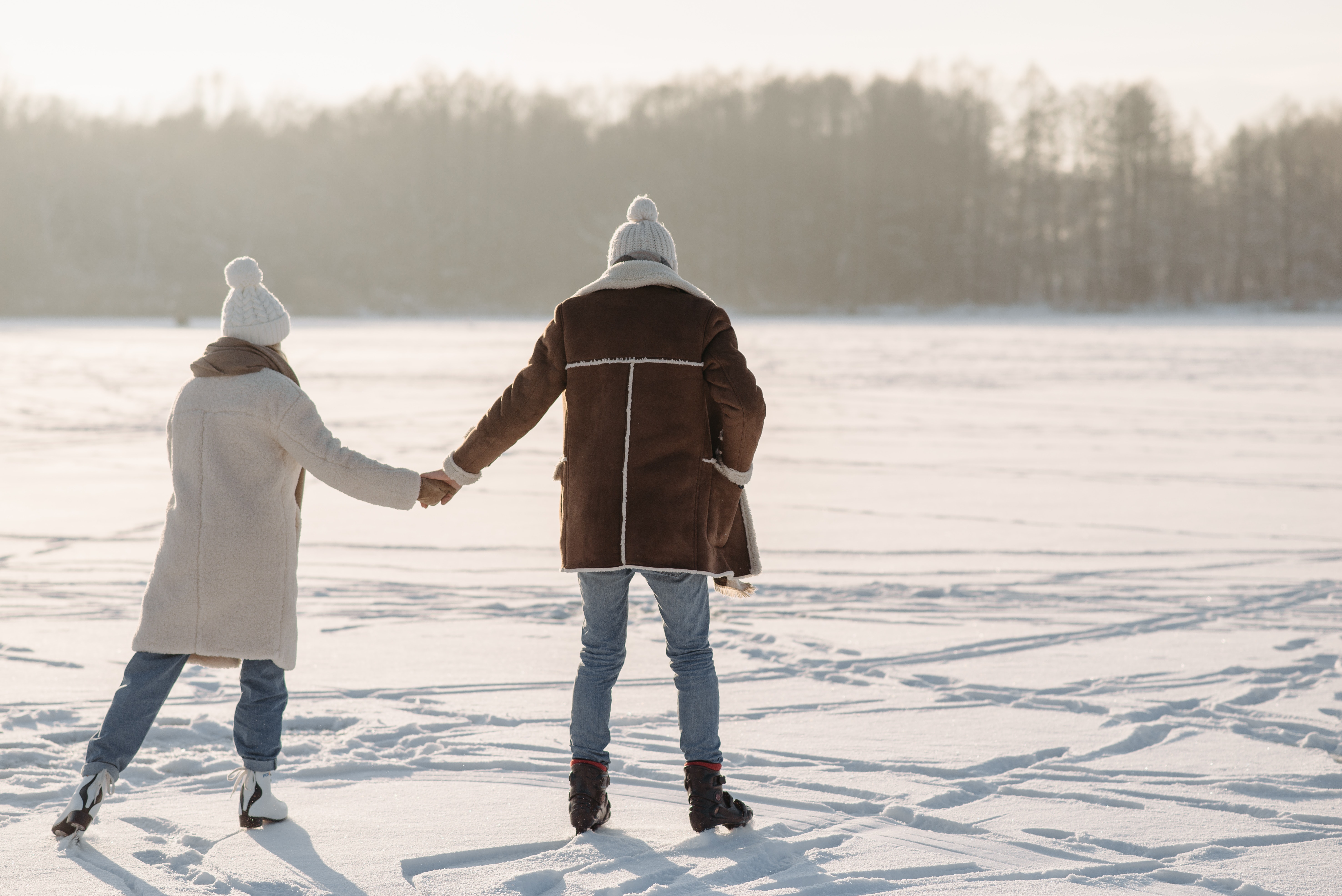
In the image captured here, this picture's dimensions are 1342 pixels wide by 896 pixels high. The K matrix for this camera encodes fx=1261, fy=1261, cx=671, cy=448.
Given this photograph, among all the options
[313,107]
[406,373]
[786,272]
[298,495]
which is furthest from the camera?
[313,107]

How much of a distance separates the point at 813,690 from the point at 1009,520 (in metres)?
3.69

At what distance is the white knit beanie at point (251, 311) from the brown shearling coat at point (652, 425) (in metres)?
0.59

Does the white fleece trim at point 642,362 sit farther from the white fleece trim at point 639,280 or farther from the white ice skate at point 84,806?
the white ice skate at point 84,806

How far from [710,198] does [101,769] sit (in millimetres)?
61137

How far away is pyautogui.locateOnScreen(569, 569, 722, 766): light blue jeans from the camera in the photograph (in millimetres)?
2875

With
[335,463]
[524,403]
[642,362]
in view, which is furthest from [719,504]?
[335,463]

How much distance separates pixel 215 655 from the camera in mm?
2812

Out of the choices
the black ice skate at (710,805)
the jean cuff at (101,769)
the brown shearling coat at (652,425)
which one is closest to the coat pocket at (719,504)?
the brown shearling coat at (652,425)

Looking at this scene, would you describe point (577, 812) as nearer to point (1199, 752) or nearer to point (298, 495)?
point (298, 495)

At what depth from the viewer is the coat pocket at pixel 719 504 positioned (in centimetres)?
286

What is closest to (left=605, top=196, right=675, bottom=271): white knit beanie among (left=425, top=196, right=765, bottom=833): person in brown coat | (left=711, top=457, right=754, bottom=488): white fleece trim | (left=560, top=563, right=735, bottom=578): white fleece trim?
(left=425, top=196, right=765, bottom=833): person in brown coat

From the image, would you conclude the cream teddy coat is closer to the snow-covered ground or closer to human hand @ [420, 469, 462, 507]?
human hand @ [420, 469, 462, 507]

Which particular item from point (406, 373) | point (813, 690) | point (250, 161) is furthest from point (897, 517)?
point (250, 161)

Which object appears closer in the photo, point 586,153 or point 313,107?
point 586,153
